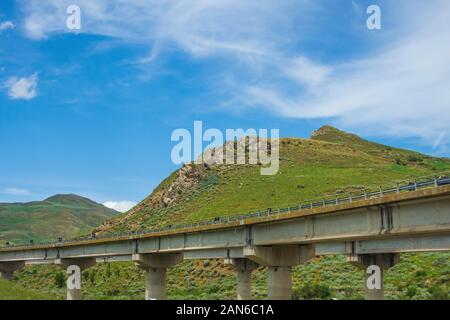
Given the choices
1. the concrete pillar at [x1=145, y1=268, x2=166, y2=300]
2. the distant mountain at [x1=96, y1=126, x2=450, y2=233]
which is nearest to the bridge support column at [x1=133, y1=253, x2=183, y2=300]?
the concrete pillar at [x1=145, y1=268, x2=166, y2=300]

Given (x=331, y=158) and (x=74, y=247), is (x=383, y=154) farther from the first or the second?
(x=74, y=247)

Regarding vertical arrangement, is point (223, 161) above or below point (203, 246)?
above

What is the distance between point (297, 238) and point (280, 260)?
7.00 m

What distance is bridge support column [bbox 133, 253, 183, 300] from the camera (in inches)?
2594

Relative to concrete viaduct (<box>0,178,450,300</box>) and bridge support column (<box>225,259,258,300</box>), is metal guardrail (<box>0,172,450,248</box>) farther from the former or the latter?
bridge support column (<box>225,259,258,300</box>)

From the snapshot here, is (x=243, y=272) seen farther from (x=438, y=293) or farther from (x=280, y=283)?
(x=438, y=293)

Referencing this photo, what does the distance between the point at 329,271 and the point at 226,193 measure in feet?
221

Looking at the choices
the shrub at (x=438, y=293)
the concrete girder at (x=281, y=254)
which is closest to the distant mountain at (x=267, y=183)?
the shrub at (x=438, y=293)

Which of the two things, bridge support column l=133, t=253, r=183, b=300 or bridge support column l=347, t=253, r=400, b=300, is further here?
bridge support column l=133, t=253, r=183, b=300

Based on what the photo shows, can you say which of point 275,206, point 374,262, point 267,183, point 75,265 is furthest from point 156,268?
point 267,183

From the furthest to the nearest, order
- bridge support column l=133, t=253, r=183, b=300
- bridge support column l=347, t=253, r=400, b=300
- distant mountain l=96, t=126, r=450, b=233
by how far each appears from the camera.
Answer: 1. distant mountain l=96, t=126, r=450, b=233
2. bridge support column l=133, t=253, r=183, b=300
3. bridge support column l=347, t=253, r=400, b=300

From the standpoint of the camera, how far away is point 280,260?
48.9m

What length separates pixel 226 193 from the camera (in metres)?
140
